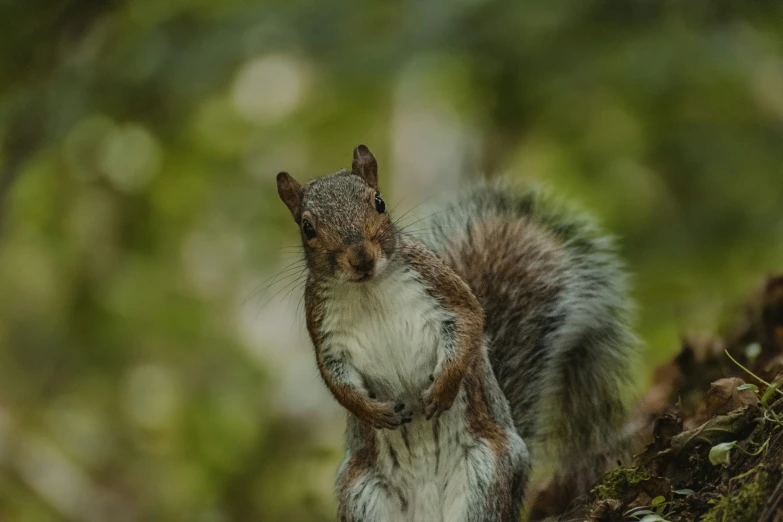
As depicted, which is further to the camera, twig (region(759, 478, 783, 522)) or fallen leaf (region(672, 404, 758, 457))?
fallen leaf (region(672, 404, 758, 457))

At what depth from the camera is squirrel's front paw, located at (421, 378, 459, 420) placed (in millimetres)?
2662

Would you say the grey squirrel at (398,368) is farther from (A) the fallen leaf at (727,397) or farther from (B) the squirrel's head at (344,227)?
(A) the fallen leaf at (727,397)

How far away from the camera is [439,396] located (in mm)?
2662

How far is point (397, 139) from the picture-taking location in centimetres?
763

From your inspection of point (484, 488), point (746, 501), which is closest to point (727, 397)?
point (746, 501)

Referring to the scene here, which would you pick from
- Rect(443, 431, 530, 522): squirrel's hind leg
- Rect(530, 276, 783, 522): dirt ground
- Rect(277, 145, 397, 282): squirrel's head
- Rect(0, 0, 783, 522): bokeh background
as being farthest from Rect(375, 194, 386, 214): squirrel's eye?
Rect(0, 0, 783, 522): bokeh background

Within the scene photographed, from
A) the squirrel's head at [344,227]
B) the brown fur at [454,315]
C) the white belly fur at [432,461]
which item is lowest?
the white belly fur at [432,461]

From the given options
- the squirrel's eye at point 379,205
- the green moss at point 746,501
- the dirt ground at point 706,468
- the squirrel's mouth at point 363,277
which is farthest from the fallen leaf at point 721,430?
the squirrel's eye at point 379,205

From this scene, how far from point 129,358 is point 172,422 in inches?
27.6

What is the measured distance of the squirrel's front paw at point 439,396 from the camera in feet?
8.73

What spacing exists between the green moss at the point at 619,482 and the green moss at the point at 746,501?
41 cm

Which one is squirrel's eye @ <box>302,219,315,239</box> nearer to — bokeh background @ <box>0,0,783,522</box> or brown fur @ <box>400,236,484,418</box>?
brown fur @ <box>400,236,484,418</box>

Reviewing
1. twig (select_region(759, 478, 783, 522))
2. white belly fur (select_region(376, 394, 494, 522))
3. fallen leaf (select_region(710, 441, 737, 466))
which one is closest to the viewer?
twig (select_region(759, 478, 783, 522))

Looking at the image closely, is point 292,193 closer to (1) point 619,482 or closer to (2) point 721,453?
(1) point 619,482
